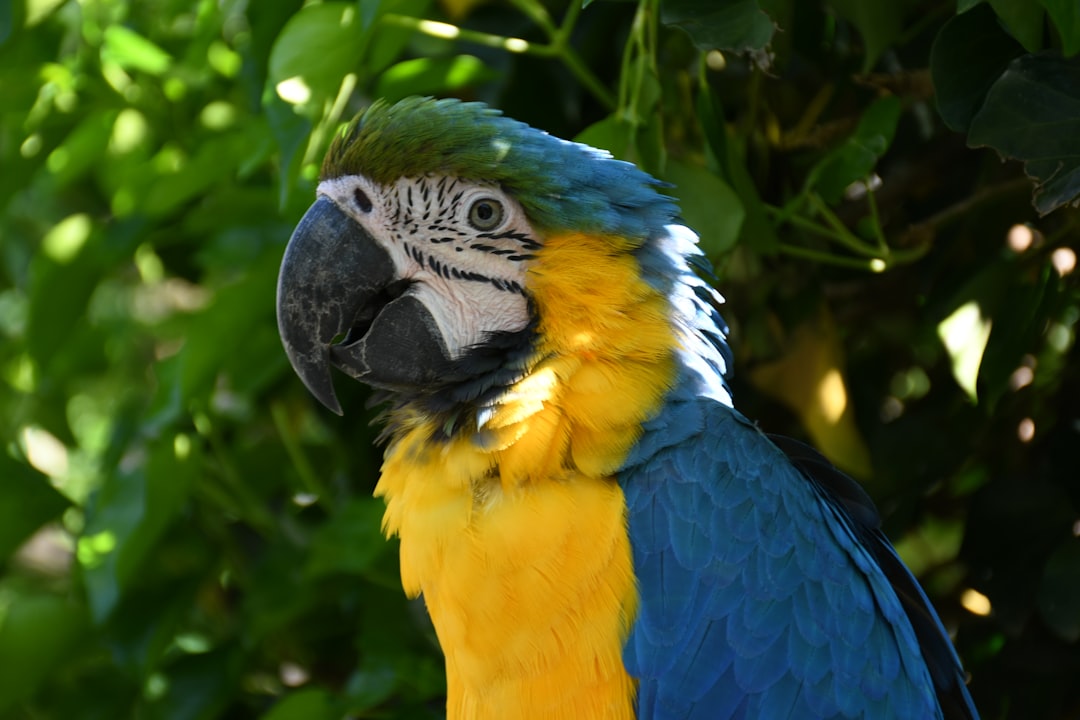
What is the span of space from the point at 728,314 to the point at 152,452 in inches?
39.9

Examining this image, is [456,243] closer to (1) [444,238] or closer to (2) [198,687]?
(1) [444,238]

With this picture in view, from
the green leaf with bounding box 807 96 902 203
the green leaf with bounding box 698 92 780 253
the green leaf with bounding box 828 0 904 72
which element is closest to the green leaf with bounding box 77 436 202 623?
the green leaf with bounding box 698 92 780 253

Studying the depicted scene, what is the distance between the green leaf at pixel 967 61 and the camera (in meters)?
1.48

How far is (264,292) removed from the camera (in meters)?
1.92

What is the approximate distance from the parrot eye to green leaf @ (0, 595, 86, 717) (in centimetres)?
115

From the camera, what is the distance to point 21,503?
2.09 metres

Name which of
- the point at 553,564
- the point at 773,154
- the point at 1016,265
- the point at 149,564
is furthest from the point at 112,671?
the point at 1016,265

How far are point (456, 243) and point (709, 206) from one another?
351 millimetres

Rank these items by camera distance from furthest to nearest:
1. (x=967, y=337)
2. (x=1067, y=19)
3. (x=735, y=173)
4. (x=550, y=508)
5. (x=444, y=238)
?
(x=967, y=337)
(x=735, y=173)
(x=444, y=238)
(x=550, y=508)
(x=1067, y=19)

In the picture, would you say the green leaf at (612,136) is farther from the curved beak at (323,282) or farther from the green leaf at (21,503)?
the green leaf at (21,503)

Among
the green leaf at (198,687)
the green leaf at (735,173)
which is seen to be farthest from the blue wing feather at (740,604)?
the green leaf at (198,687)

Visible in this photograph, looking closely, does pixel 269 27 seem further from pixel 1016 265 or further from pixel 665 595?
pixel 1016 265

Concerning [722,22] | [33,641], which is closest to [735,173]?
[722,22]

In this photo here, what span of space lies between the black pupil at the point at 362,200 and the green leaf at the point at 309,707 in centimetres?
78
